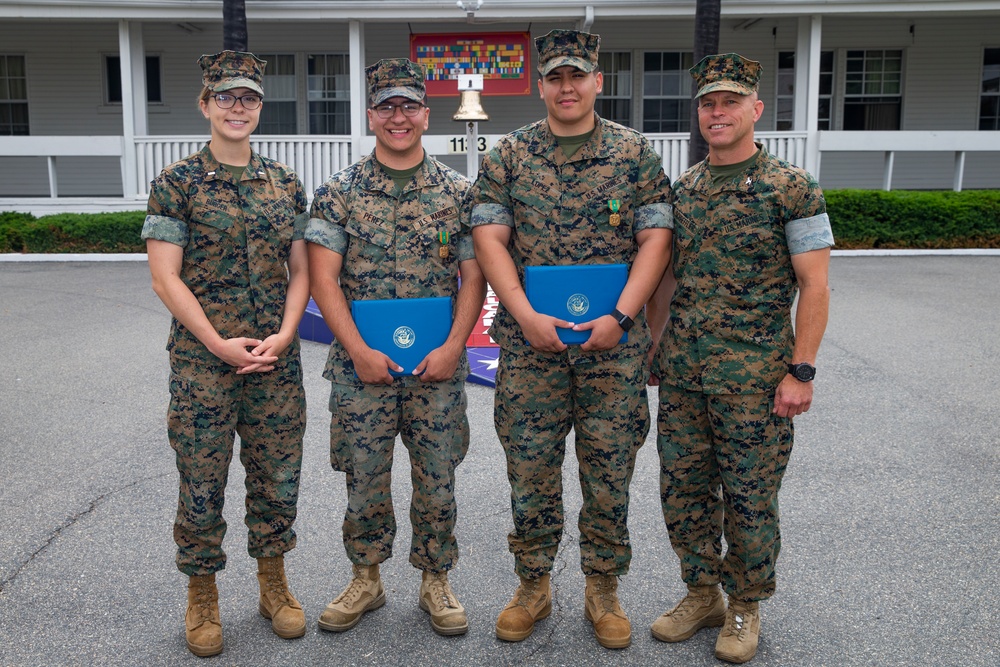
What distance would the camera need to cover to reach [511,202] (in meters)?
3.32

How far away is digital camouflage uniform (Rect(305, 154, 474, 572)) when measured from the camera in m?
3.33

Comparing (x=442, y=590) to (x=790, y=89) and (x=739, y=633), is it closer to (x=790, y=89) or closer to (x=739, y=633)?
(x=739, y=633)

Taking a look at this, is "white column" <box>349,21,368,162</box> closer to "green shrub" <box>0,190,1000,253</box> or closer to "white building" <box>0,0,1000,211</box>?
"white building" <box>0,0,1000,211</box>

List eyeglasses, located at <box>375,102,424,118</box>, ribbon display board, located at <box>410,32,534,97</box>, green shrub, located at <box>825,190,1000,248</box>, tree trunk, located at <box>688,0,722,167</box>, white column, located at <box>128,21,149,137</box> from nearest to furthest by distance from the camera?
eyeglasses, located at <box>375,102,424,118</box>, tree trunk, located at <box>688,0,722,167</box>, green shrub, located at <box>825,190,1000,248</box>, white column, located at <box>128,21,149,137</box>, ribbon display board, located at <box>410,32,534,97</box>

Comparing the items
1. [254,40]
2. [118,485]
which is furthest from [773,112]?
[118,485]

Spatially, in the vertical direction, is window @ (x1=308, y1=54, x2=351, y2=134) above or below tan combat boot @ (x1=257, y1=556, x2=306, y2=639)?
above

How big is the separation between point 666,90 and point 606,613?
15.2 meters

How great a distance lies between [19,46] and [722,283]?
17.9 m

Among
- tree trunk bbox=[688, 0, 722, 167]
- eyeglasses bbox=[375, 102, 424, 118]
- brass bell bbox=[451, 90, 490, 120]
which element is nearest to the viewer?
eyeglasses bbox=[375, 102, 424, 118]

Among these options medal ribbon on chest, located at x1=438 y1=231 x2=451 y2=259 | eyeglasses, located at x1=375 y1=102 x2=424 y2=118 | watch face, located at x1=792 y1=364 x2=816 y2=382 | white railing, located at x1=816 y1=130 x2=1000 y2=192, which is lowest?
watch face, located at x1=792 y1=364 x2=816 y2=382

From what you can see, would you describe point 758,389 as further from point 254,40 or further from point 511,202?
point 254,40

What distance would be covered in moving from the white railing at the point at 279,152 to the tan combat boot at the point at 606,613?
38.8 ft

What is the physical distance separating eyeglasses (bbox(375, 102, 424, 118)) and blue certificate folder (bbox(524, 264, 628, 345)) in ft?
2.36

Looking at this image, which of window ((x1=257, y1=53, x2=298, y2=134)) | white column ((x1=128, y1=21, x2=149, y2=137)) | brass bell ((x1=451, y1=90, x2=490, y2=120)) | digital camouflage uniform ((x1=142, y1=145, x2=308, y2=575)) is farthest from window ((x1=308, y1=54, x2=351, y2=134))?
digital camouflage uniform ((x1=142, y1=145, x2=308, y2=575))
